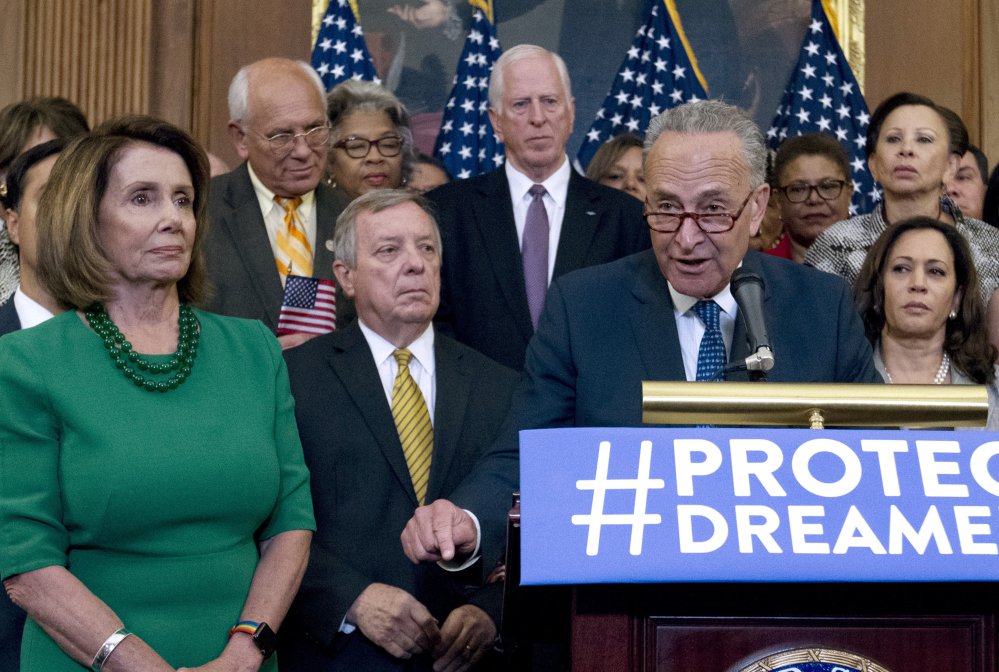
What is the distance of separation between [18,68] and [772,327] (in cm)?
420

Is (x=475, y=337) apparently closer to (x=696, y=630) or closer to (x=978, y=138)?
(x=696, y=630)

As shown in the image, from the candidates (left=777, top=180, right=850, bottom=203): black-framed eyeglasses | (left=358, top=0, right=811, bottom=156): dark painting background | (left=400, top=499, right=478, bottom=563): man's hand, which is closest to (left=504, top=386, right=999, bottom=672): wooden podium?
(left=400, top=499, right=478, bottom=563): man's hand

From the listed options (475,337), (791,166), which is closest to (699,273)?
(475,337)

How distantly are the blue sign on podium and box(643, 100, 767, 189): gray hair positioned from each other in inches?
44.6

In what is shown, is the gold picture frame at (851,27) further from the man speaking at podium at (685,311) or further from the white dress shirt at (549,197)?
the man speaking at podium at (685,311)

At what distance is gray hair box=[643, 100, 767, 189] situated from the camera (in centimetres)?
285

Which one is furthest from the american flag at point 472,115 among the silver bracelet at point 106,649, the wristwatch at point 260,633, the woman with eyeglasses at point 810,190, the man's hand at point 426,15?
the silver bracelet at point 106,649

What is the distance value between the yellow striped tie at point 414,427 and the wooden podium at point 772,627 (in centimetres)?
152

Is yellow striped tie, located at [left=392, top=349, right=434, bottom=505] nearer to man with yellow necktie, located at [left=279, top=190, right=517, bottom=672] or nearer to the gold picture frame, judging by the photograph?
man with yellow necktie, located at [left=279, top=190, right=517, bottom=672]

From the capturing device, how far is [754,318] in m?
2.05

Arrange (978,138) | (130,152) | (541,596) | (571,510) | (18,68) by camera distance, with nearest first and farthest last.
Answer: (571,510), (541,596), (130,152), (18,68), (978,138)

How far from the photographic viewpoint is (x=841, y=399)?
1.94 metres

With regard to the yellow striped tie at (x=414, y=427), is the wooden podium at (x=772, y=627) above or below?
below

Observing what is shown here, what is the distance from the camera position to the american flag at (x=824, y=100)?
6309 mm
